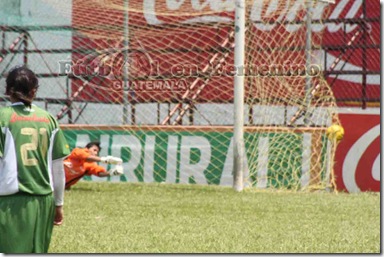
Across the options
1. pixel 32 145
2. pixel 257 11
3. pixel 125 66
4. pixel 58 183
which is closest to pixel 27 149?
pixel 32 145

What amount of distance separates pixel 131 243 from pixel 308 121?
7.18m

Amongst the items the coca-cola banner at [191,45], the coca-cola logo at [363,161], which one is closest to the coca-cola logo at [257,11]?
the coca-cola banner at [191,45]

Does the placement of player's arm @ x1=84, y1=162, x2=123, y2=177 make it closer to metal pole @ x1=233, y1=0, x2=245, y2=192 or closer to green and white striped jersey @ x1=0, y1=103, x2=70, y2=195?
metal pole @ x1=233, y1=0, x2=245, y2=192

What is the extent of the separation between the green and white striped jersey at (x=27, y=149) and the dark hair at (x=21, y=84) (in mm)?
48

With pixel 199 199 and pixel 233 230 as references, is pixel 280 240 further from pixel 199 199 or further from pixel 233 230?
pixel 199 199

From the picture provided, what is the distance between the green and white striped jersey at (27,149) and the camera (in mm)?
6141

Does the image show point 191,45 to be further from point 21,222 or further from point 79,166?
point 21,222

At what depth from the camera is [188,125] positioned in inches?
674

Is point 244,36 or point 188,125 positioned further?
point 188,125

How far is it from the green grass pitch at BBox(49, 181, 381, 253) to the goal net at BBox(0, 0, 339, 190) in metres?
1.05

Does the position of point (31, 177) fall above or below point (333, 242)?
above

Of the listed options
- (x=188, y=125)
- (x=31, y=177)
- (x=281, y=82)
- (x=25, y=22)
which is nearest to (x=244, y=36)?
(x=281, y=82)

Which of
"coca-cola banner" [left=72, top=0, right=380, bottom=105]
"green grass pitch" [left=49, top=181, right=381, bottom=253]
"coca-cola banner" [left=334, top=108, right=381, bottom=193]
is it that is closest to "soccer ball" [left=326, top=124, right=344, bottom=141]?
"coca-cola banner" [left=334, top=108, right=381, bottom=193]

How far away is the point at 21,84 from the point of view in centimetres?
618
